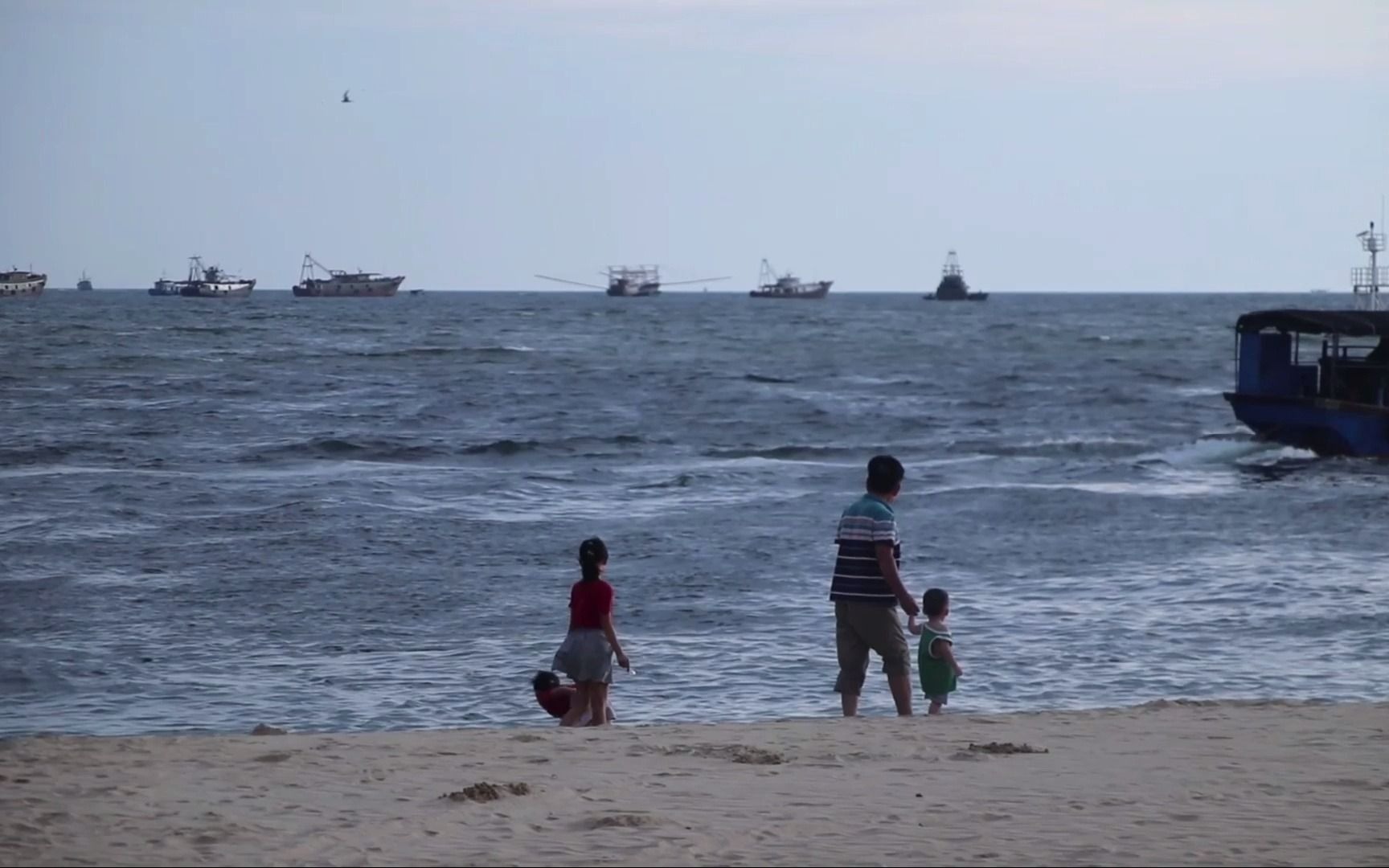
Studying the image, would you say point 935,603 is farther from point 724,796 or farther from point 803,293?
point 803,293

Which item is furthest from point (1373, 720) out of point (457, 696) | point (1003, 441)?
point (1003, 441)

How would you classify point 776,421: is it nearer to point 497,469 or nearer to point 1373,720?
point 497,469

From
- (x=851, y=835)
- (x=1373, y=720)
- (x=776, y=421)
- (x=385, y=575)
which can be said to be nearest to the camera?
(x=851, y=835)

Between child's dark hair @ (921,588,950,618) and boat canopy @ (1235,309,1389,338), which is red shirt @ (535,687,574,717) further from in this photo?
boat canopy @ (1235,309,1389,338)

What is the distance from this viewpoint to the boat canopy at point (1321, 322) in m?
27.0

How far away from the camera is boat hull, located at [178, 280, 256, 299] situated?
5428 inches

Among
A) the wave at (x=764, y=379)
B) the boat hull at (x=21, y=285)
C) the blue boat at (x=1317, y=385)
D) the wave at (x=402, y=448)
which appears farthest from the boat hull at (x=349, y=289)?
the blue boat at (x=1317, y=385)

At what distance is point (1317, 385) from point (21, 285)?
111 m

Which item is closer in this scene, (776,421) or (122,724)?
(122,724)

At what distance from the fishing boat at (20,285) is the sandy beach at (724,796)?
121 meters

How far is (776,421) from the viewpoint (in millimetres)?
37844

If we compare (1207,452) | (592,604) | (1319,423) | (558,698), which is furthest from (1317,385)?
(592,604)

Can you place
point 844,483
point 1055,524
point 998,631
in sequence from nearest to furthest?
point 998,631, point 1055,524, point 844,483

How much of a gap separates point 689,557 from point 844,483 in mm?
8798
